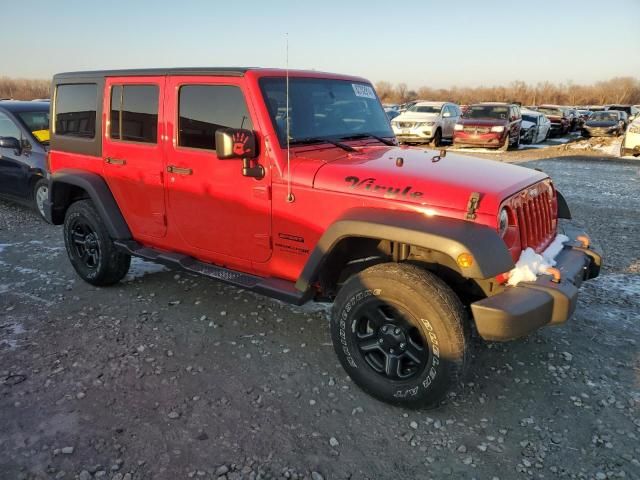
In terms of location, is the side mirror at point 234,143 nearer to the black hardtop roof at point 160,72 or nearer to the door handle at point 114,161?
the black hardtop roof at point 160,72

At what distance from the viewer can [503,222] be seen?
111 inches

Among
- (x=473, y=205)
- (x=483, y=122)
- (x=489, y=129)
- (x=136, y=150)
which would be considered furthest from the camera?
(x=483, y=122)

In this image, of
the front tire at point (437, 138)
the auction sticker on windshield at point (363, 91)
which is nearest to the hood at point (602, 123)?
the front tire at point (437, 138)

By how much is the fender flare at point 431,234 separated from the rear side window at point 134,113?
1.94 meters

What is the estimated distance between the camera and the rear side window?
4.07 meters

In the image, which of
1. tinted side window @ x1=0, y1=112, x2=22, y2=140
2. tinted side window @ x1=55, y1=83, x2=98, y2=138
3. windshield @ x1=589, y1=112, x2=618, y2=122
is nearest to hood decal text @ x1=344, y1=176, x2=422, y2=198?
tinted side window @ x1=55, y1=83, x2=98, y2=138

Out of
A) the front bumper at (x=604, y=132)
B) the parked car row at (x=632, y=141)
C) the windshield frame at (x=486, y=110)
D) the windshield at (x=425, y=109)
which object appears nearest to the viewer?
the parked car row at (x=632, y=141)

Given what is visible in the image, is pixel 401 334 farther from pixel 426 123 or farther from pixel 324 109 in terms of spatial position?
pixel 426 123

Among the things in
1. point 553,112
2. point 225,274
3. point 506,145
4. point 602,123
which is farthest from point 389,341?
point 553,112

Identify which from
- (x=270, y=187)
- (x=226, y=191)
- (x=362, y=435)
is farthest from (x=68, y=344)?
(x=362, y=435)

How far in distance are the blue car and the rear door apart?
10.9ft

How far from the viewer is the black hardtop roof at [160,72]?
11.7ft

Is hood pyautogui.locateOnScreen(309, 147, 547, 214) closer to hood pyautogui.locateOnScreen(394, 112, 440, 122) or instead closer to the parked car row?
the parked car row

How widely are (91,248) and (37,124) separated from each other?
379 cm
